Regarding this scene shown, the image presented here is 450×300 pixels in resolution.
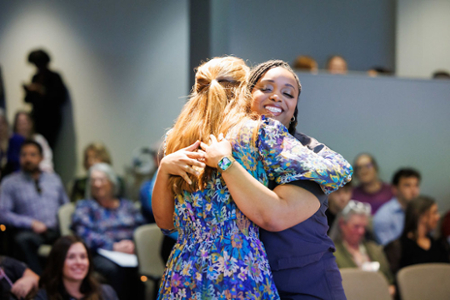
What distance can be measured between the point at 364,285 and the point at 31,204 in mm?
2435

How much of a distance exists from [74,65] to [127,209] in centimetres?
212

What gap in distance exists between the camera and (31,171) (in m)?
3.82

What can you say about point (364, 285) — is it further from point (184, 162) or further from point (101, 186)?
point (101, 186)

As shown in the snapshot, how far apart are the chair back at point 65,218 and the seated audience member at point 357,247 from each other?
1.91 m

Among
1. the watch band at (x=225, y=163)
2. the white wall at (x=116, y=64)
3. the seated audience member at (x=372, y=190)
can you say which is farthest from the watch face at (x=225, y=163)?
the white wall at (x=116, y=64)

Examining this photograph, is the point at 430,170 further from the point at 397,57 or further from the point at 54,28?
the point at 54,28

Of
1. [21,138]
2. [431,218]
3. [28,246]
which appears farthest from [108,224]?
[431,218]

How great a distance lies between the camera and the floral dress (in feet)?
4.25

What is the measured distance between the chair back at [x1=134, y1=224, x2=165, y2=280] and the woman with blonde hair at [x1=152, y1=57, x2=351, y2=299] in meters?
2.07

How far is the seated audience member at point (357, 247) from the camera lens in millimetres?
3277

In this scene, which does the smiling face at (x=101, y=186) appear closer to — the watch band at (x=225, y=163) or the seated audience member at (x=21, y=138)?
the seated audience member at (x=21, y=138)

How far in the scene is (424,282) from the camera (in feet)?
9.86

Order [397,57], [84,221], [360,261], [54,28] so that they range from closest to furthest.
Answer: [360,261] < [84,221] < [54,28] < [397,57]

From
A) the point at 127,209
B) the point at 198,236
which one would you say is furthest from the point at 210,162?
the point at 127,209
